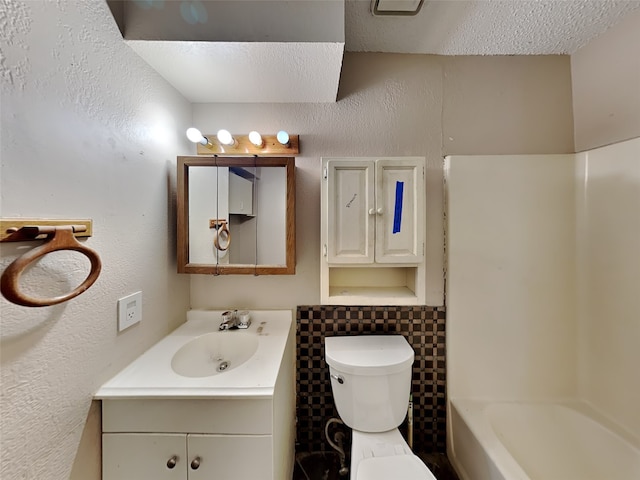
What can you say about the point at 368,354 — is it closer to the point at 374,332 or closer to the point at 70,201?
the point at 374,332

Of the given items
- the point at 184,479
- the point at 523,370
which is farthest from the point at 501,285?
the point at 184,479

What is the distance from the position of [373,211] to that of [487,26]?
106cm

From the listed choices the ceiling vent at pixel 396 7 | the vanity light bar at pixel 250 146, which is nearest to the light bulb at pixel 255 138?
the vanity light bar at pixel 250 146

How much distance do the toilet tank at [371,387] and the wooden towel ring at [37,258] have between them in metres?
1.00

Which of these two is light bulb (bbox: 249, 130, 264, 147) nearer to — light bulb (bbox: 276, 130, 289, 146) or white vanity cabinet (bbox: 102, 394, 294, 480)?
light bulb (bbox: 276, 130, 289, 146)

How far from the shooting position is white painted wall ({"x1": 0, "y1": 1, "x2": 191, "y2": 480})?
25.2 inches

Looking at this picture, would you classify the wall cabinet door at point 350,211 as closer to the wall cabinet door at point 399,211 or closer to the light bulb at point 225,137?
the wall cabinet door at point 399,211

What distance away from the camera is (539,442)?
4.26 ft

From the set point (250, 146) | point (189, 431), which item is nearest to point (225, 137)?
point (250, 146)

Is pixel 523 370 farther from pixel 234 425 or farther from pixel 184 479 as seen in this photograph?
pixel 184 479

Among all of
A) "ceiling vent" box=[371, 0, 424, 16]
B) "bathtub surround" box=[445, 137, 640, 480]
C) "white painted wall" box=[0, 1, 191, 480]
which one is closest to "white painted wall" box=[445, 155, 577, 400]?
"bathtub surround" box=[445, 137, 640, 480]

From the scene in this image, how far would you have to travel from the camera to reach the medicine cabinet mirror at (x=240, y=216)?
52.1 inches

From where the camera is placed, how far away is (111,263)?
0.93 m

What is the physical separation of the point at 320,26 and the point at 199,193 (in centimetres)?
93
